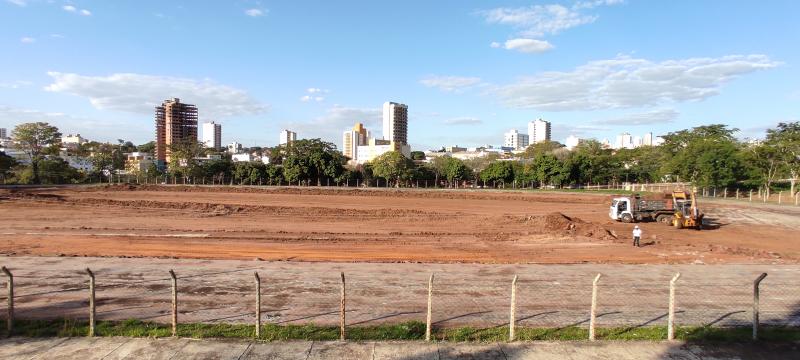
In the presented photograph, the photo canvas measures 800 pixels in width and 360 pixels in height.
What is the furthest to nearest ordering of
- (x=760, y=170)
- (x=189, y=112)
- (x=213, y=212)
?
(x=189, y=112) < (x=760, y=170) < (x=213, y=212)

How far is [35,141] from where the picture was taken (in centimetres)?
6419

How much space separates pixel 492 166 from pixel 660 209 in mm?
50228

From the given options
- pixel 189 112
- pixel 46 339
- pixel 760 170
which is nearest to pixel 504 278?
pixel 46 339

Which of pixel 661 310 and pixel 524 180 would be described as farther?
pixel 524 180

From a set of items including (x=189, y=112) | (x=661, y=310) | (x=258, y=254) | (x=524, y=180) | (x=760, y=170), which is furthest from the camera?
(x=189, y=112)

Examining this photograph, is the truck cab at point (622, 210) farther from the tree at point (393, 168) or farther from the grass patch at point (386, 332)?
the tree at point (393, 168)

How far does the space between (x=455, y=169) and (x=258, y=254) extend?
214 feet

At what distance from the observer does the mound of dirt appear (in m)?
27.8

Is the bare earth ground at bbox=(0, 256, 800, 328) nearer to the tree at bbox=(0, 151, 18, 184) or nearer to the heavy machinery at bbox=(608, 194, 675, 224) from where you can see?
the heavy machinery at bbox=(608, 194, 675, 224)

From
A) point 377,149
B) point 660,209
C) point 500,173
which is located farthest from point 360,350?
point 377,149

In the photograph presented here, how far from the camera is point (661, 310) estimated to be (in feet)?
42.9

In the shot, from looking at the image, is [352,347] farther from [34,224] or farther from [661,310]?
[34,224]

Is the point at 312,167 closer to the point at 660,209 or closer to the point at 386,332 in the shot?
the point at 660,209

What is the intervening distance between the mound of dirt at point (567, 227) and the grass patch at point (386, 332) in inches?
668
